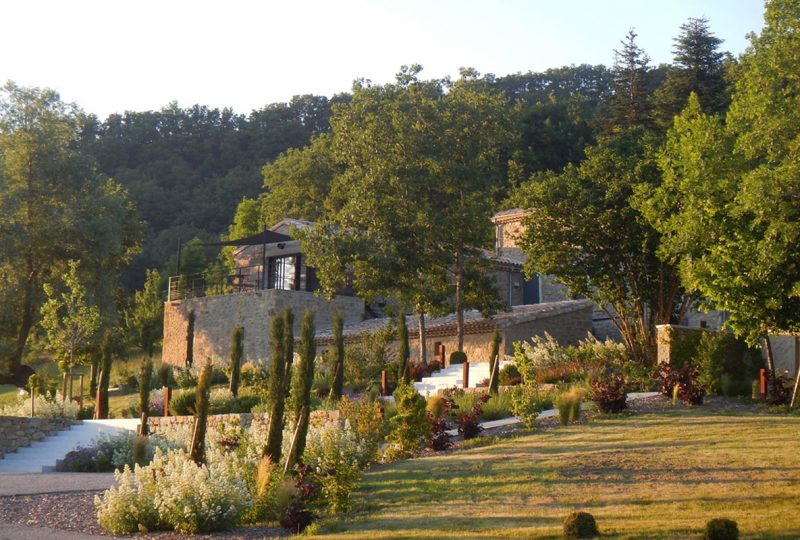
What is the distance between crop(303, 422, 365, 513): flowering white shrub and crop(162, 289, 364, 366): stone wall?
21.6m

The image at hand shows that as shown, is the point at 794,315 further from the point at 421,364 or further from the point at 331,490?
the point at 421,364

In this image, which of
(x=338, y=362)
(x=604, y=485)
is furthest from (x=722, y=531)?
(x=338, y=362)

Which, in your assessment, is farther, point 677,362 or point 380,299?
point 380,299

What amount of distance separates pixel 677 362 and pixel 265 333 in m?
20.1

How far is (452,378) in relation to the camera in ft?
96.8

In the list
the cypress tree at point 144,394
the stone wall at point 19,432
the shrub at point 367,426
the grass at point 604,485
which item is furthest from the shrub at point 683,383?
the stone wall at point 19,432

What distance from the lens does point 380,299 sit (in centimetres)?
4488

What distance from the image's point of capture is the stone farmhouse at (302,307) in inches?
1353

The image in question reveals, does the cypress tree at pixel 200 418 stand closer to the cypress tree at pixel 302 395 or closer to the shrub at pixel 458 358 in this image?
the cypress tree at pixel 302 395

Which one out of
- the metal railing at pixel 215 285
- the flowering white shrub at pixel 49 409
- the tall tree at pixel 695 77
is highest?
the tall tree at pixel 695 77

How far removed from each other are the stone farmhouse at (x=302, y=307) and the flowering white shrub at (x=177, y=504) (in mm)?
20763

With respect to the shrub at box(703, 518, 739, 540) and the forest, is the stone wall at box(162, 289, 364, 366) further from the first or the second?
the shrub at box(703, 518, 739, 540)

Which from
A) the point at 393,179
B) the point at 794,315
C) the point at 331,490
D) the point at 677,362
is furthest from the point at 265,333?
the point at 331,490

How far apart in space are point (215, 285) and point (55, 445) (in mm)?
22777
